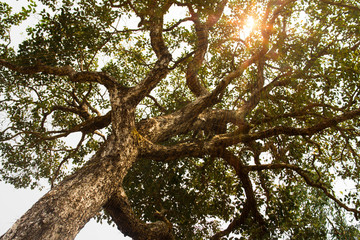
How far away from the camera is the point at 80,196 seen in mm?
3121

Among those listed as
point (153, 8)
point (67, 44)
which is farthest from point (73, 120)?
point (153, 8)

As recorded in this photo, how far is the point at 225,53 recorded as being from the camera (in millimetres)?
8836

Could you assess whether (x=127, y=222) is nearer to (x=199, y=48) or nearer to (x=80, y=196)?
(x=80, y=196)

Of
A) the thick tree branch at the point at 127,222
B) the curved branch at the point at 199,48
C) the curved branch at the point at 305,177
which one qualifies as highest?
the curved branch at the point at 199,48

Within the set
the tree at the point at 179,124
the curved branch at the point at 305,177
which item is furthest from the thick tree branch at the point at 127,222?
the curved branch at the point at 305,177

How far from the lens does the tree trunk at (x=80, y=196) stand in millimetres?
2617

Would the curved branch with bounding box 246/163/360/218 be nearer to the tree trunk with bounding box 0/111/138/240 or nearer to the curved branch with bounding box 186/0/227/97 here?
the curved branch with bounding box 186/0/227/97

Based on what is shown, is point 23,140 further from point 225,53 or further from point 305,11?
point 305,11

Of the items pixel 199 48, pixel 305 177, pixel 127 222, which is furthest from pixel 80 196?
pixel 199 48

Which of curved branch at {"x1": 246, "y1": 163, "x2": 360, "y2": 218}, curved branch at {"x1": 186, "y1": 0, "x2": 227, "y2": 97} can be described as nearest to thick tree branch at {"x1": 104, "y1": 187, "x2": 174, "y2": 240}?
curved branch at {"x1": 246, "y1": 163, "x2": 360, "y2": 218}

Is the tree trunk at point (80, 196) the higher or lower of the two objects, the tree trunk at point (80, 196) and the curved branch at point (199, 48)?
the lower

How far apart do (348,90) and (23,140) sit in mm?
10703

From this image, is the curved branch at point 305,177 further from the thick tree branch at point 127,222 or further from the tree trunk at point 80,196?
the tree trunk at point 80,196

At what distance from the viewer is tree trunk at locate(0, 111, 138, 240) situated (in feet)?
8.59
